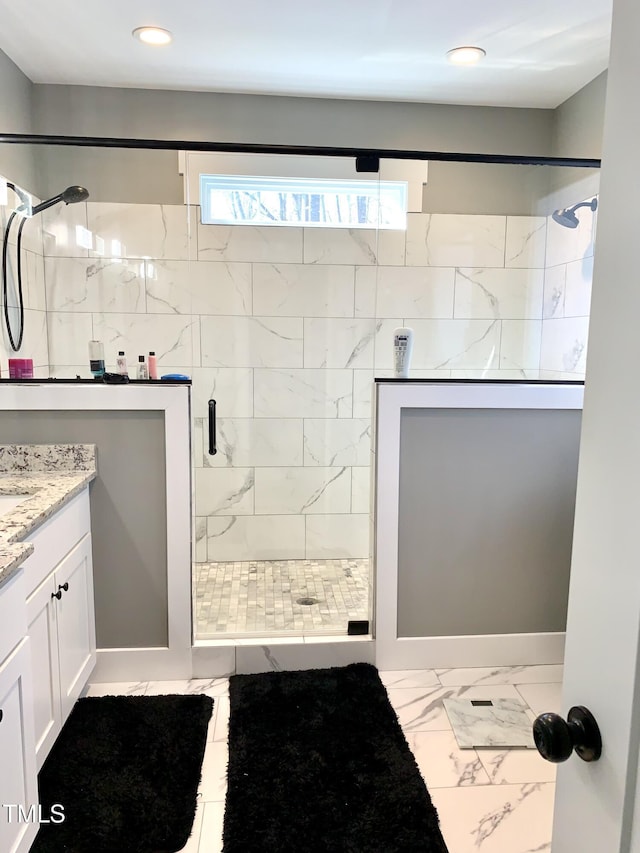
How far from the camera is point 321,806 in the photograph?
5.88 ft

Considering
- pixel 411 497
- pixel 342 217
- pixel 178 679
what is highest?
pixel 342 217

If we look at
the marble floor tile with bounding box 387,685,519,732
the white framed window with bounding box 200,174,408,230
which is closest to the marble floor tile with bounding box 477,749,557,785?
the marble floor tile with bounding box 387,685,519,732

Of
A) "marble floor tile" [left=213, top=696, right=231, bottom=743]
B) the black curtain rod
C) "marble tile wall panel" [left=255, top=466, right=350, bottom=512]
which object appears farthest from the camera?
"marble tile wall panel" [left=255, top=466, right=350, bottom=512]

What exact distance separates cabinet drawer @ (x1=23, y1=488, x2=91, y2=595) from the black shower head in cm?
141

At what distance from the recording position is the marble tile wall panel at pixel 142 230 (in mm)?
3039

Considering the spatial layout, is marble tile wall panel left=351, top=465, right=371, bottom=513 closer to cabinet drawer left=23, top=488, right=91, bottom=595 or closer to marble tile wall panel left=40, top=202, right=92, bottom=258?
cabinet drawer left=23, top=488, right=91, bottom=595

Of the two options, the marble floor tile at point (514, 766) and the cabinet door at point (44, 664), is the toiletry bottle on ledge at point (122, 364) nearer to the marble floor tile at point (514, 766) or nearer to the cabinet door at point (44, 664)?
the cabinet door at point (44, 664)

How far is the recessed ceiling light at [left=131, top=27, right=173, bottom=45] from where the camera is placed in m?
2.71

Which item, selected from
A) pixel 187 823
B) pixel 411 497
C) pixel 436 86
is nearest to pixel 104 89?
pixel 436 86

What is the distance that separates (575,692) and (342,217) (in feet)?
9.88

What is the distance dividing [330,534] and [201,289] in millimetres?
1555

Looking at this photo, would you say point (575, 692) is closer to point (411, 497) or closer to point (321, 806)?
point (321, 806)

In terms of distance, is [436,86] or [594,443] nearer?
[594,443]

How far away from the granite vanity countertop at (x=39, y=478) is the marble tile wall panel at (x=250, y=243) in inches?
56.0
